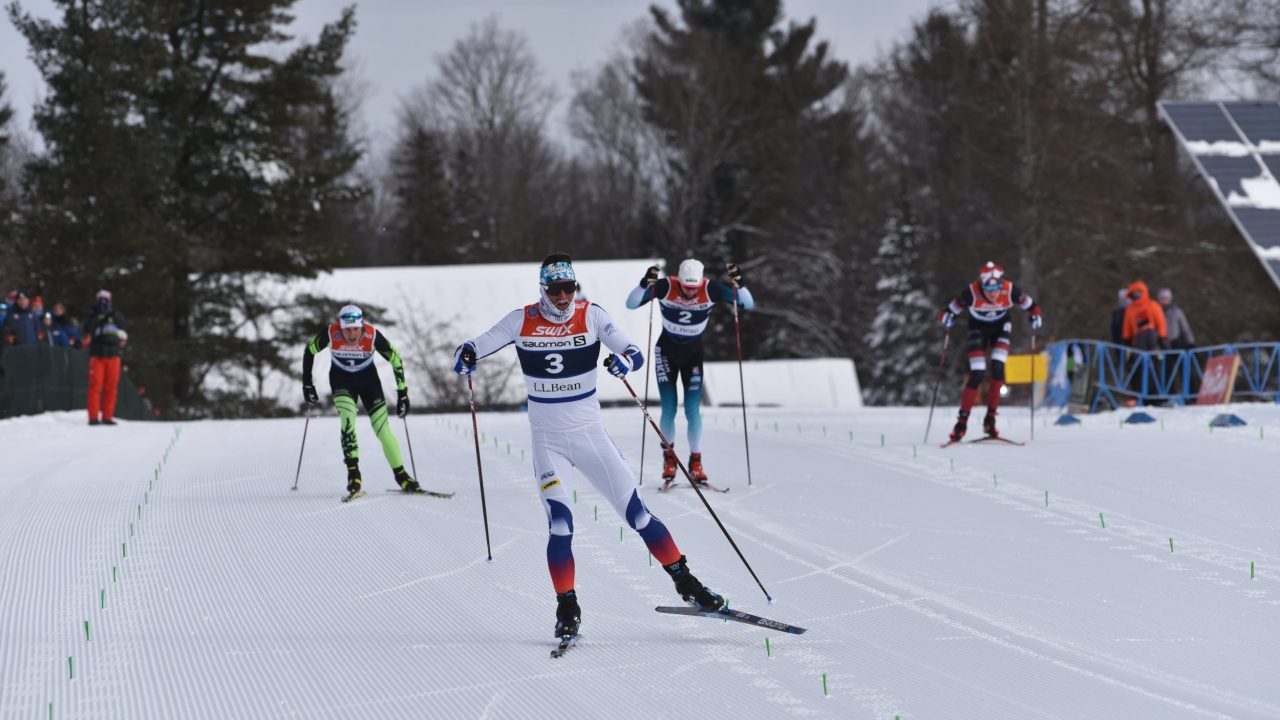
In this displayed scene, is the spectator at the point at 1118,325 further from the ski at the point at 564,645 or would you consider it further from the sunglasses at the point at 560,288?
the ski at the point at 564,645

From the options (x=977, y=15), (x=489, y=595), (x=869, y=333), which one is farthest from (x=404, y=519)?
(x=869, y=333)

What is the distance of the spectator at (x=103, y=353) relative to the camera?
1841cm

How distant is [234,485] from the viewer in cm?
1310

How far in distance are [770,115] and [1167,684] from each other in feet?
155

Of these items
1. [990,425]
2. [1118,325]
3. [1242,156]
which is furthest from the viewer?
[1242,156]

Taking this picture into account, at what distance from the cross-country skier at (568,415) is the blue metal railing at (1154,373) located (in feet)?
46.6

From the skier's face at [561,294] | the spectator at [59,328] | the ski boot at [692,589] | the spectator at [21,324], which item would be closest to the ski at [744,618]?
the ski boot at [692,589]

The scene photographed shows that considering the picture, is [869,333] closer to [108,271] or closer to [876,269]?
[876,269]

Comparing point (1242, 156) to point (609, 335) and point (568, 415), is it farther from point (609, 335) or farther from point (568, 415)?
point (568, 415)

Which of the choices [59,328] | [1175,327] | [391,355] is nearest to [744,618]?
[391,355]

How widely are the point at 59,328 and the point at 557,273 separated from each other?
17.5 meters

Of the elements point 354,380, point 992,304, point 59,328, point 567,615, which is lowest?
point 567,615

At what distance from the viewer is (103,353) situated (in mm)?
18859

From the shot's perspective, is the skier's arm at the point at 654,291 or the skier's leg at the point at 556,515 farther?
the skier's arm at the point at 654,291
